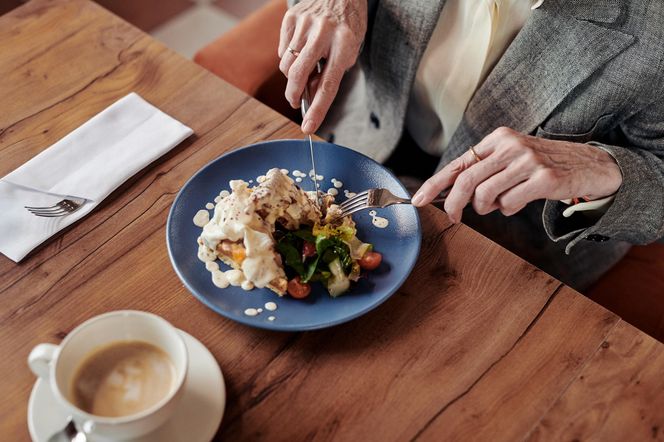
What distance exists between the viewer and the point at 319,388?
90 centimetres

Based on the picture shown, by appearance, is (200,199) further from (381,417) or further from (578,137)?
(578,137)

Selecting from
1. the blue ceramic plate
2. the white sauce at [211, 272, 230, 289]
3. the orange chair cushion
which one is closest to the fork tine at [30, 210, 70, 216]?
the blue ceramic plate

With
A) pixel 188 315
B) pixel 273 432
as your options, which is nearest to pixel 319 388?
pixel 273 432

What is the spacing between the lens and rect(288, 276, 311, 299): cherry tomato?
97 centimetres

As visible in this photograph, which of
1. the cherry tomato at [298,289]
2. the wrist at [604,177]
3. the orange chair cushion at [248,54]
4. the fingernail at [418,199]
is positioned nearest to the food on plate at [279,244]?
the cherry tomato at [298,289]

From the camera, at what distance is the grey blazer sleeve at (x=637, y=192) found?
1.15 m

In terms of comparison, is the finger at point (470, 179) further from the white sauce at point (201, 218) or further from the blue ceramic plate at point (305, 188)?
the white sauce at point (201, 218)

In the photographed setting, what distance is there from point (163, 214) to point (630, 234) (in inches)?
35.3

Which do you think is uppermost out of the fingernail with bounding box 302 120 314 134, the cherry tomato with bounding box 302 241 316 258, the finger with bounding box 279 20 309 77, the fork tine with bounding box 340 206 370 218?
the finger with bounding box 279 20 309 77

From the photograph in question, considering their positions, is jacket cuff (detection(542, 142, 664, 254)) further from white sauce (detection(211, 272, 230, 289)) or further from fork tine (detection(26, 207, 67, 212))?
fork tine (detection(26, 207, 67, 212))

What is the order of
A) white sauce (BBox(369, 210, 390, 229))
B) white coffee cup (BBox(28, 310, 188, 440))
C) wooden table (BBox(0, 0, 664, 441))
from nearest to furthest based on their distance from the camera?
1. white coffee cup (BBox(28, 310, 188, 440))
2. wooden table (BBox(0, 0, 664, 441))
3. white sauce (BBox(369, 210, 390, 229))

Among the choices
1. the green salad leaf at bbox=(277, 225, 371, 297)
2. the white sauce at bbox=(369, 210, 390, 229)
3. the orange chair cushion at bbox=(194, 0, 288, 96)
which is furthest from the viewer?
the orange chair cushion at bbox=(194, 0, 288, 96)

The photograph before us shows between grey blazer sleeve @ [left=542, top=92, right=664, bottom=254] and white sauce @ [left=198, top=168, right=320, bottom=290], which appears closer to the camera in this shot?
white sauce @ [left=198, top=168, right=320, bottom=290]

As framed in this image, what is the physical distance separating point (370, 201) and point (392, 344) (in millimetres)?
256
